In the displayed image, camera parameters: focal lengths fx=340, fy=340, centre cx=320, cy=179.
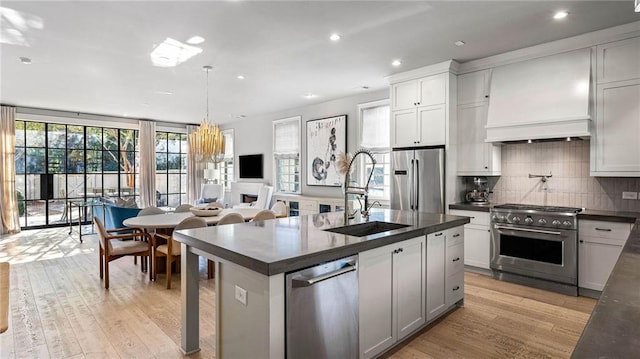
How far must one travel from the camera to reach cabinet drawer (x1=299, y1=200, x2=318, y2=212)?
6840 millimetres

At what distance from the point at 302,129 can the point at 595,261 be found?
5.51m

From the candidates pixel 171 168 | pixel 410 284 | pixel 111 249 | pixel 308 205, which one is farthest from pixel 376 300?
pixel 171 168

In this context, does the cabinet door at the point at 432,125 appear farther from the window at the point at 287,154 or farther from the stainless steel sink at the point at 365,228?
the window at the point at 287,154

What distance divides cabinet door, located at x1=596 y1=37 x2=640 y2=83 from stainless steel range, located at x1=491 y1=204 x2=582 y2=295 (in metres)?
1.44

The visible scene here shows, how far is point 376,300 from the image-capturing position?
2.29 metres

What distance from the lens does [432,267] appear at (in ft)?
9.38

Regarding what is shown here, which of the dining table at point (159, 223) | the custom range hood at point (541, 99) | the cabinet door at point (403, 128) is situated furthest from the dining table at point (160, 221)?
the custom range hood at point (541, 99)

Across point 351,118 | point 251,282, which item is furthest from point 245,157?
point 251,282

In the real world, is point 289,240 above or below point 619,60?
below

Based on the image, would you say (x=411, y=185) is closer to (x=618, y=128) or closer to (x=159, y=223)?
(x=618, y=128)

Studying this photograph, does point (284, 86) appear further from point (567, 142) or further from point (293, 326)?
point (293, 326)

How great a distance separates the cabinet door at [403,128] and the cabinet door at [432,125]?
0.10 metres

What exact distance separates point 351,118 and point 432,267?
4117mm

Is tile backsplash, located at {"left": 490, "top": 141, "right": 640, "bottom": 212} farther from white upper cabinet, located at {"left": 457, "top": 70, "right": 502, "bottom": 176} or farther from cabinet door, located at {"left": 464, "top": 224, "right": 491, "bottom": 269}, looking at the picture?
cabinet door, located at {"left": 464, "top": 224, "right": 491, "bottom": 269}
